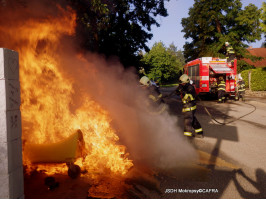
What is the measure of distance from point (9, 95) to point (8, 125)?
0.34 meters

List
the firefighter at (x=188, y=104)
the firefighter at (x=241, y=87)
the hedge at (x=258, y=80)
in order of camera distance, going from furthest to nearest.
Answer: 1. the hedge at (x=258, y=80)
2. the firefighter at (x=241, y=87)
3. the firefighter at (x=188, y=104)

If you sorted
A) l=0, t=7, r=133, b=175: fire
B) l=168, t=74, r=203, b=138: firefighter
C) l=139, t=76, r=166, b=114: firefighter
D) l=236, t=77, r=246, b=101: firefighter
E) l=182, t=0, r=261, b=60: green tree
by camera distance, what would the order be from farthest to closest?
1. l=182, t=0, r=261, b=60: green tree
2. l=236, t=77, r=246, b=101: firefighter
3. l=139, t=76, r=166, b=114: firefighter
4. l=168, t=74, r=203, b=138: firefighter
5. l=0, t=7, r=133, b=175: fire

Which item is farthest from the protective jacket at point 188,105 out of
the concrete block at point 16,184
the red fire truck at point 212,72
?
the red fire truck at point 212,72

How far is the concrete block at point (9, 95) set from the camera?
2482 mm

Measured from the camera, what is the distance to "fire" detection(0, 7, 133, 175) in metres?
4.66

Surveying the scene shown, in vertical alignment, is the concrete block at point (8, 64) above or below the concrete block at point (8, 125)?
above

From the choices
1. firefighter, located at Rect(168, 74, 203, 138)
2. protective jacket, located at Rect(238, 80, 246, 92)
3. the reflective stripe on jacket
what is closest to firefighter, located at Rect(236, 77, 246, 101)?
protective jacket, located at Rect(238, 80, 246, 92)

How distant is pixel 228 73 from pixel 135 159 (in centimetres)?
1261

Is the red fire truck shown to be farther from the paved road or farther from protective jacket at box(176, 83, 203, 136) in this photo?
protective jacket at box(176, 83, 203, 136)

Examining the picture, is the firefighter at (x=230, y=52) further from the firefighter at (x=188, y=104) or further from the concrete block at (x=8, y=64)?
the concrete block at (x=8, y=64)

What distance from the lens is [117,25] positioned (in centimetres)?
1016

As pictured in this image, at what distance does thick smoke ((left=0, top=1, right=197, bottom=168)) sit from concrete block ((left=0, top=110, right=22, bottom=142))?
2876 mm

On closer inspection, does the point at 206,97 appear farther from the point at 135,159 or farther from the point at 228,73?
the point at 135,159

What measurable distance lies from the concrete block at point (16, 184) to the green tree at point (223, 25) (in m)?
27.6
